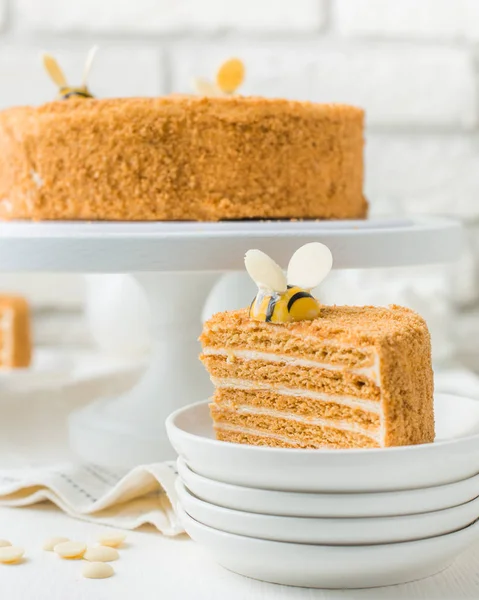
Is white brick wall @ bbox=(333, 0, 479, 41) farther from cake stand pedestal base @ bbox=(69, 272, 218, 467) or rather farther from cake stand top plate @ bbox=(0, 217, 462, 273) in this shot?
cake stand top plate @ bbox=(0, 217, 462, 273)

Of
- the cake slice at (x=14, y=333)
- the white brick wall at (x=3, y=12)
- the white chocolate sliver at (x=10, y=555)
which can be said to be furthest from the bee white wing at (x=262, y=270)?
the white brick wall at (x=3, y=12)

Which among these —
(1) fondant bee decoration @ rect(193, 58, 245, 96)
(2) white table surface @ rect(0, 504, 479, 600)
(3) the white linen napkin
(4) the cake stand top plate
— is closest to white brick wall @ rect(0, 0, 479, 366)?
(1) fondant bee decoration @ rect(193, 58, 245, 96)

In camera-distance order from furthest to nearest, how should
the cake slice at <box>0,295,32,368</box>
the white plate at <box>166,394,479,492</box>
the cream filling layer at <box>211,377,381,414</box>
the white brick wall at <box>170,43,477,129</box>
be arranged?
the white brick wall at <box>170,43,477,129</box>
the cake slice at <box>0,295,32,368</box>
the cream filling layer at <box>211,377,381,414</box>
the white plate at <box>166,394,479,492</box>

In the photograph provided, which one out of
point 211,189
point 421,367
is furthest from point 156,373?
point 421,367

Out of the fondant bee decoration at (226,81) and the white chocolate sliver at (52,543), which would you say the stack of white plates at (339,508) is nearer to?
the white chocolate sliver at (52,543)

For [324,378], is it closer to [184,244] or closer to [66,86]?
[184,244]

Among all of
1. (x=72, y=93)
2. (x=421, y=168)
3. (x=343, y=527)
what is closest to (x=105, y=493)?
(x=343, y=527)
